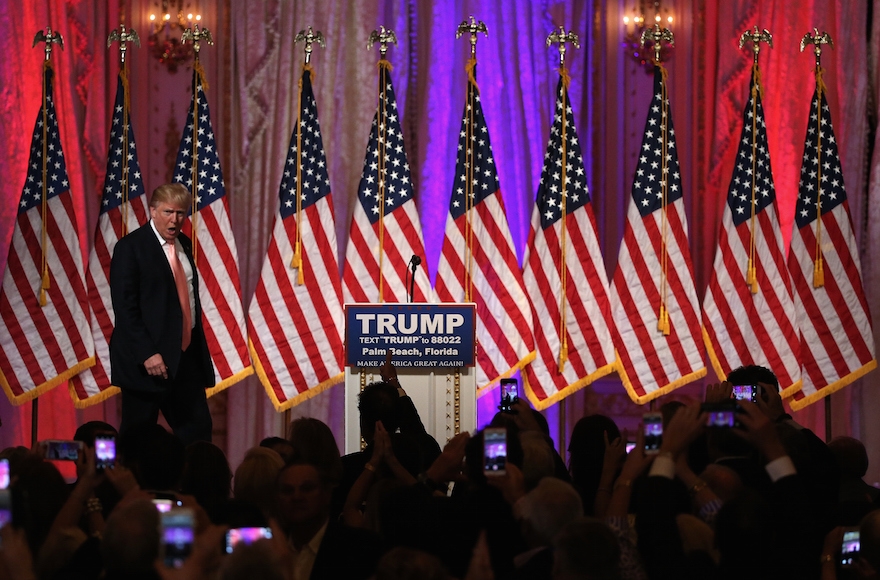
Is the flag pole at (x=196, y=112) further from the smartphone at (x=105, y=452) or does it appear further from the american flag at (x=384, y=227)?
the smartphone at (x=105, y=452)

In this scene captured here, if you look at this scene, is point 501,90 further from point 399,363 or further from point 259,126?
point 399,363

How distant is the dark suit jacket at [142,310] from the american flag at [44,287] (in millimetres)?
2282

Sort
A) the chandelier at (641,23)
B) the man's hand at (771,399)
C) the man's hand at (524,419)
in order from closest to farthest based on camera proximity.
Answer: the man's hand at (524,419) → the man's hand at (771,399) → the chandelier at (641,23)

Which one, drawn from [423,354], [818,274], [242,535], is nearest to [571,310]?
[818,274]

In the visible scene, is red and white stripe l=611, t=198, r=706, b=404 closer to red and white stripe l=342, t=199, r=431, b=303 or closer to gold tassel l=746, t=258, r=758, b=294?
gold tassel l=746, t=258, r=758, b=294

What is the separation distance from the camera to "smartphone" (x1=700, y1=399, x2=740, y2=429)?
3.46 metres

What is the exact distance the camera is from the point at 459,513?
3367mm

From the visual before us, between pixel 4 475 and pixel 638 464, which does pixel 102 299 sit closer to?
pixel 4 475

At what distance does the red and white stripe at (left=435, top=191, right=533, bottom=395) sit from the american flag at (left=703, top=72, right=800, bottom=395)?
1233 mm

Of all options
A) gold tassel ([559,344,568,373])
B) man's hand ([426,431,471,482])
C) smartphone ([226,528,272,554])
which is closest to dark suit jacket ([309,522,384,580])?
smartphone ([226,528,272,554])

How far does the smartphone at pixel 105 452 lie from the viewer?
3.57m

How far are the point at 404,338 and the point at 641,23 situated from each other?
12.1 ft

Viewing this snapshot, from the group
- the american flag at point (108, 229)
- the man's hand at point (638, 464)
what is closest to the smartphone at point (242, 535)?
the man's hand at point (638, 464)

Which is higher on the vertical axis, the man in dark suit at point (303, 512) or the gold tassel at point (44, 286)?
the gold tassel at point (44, 286)
